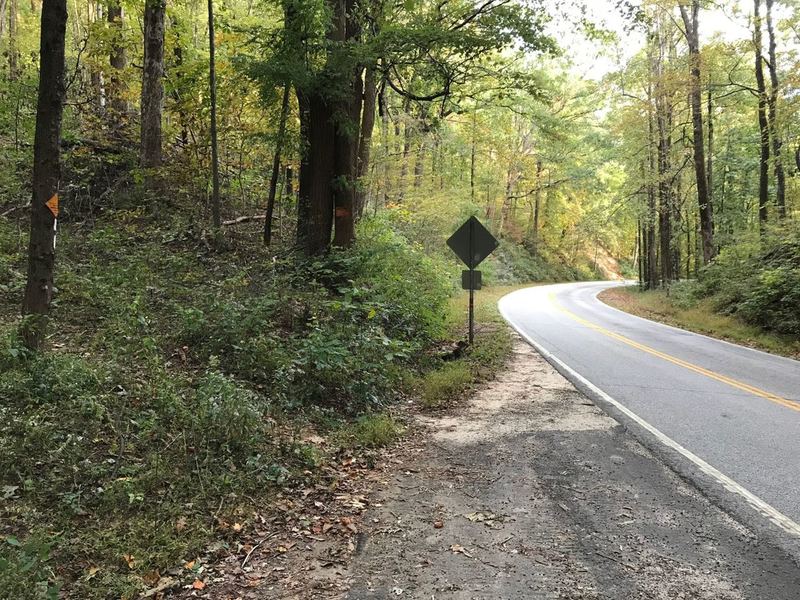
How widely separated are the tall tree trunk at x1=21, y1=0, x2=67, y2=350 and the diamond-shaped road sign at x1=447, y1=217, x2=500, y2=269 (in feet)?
24.9

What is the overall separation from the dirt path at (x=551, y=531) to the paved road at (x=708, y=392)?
742 millimetres

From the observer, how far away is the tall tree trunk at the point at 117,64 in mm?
14679

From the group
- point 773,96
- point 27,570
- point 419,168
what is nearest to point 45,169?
point 27,570

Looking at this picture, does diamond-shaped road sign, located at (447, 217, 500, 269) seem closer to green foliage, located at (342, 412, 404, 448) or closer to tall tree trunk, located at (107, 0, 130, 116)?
green foliage, located at (342, 412, 404, 448)

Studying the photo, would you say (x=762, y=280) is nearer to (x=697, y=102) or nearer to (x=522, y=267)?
(x=697, y=102)

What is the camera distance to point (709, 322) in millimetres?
17750

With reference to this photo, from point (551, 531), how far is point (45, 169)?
6267 millimetres

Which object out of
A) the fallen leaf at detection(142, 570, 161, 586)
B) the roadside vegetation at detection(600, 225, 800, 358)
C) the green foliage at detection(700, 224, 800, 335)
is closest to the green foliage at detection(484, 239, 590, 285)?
the roadside vegetation at detection(600, 225, 800, 358)

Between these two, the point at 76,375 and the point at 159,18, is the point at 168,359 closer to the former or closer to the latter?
the point at 76,375

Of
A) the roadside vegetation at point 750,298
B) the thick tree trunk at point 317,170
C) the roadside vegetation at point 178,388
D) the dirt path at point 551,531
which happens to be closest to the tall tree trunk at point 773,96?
the roadside vegetation at point 750,298

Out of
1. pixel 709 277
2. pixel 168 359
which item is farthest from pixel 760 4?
pixel 168 359

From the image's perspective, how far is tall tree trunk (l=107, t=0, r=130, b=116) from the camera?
14679 mm

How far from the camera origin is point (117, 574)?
3377mm

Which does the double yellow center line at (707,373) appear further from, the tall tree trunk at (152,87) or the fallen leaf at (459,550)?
the tall tree trunk at (152,87)
